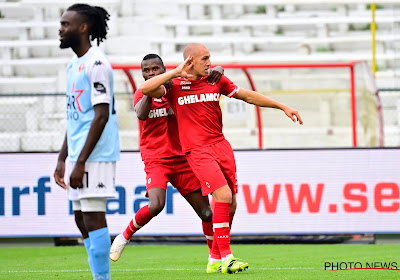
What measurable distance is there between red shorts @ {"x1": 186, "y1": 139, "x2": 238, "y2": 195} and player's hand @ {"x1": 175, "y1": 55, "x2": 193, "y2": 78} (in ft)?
2.88

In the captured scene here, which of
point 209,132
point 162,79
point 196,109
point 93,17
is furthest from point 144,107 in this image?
point 93,17

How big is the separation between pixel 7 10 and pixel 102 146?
1632 cm

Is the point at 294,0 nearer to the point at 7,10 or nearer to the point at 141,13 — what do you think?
the point at 141,13

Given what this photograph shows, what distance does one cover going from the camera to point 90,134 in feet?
18.0

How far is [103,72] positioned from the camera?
5602mm

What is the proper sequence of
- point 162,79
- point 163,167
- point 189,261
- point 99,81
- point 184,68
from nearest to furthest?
1. point 99,81
2. point 184,68
3. point 162,79
4. point 163,167
5. point 189,261

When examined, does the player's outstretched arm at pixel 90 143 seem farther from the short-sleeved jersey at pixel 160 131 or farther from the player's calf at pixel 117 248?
the player's calf at pixel 117 248

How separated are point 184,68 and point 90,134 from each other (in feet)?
5.35

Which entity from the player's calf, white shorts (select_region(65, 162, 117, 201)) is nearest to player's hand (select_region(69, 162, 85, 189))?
white shorts (select_region(65, 162, 117, 201))

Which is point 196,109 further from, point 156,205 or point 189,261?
point 189,261

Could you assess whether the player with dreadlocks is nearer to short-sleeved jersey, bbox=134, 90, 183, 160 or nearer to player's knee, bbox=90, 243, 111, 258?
player's knee, bbox=90, 243, 111, 258

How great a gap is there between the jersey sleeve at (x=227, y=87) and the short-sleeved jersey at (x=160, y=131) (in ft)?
2.29

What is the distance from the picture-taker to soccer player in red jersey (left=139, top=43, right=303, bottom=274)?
752 centimetres

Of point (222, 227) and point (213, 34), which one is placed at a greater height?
point (213, 34)
